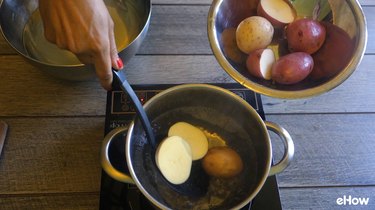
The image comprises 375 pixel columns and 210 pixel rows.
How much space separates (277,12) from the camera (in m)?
0.65

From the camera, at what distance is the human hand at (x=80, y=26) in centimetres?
38

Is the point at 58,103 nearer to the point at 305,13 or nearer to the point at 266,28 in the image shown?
the point at 266,28

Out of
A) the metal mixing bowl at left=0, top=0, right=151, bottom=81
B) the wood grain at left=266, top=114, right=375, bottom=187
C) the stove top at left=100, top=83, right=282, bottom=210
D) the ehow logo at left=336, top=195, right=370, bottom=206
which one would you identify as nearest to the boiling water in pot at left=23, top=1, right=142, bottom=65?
the metal mixing bowl at left=0, top=0, right=151, bottom=81

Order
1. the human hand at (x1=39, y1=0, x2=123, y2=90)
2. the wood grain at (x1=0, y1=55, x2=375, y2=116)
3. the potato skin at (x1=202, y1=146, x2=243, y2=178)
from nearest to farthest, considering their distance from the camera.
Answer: the human hand at (x1=39, y1=0, x2=123, y2=90), the potato skin at (x1=202, y1=146, x2=243, y2=178), the wood grain at (x1=0, y1=55, x2=375, y2=116)

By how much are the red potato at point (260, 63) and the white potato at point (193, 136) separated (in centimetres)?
15

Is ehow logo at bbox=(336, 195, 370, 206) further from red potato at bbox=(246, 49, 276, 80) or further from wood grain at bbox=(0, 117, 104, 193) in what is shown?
wood grain at bbox=(0, 117, 104, 193)

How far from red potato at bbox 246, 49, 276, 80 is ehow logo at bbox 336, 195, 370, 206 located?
24 cm

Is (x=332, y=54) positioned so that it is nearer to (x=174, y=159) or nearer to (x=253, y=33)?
(x=253, y=33)

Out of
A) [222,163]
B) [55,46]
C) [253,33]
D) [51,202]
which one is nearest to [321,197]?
[222,163]

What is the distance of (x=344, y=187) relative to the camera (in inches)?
22.3

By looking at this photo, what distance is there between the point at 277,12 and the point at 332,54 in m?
0.13

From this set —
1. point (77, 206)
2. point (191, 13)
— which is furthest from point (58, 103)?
point (191, 13)

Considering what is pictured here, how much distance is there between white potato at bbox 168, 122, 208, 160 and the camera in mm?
544

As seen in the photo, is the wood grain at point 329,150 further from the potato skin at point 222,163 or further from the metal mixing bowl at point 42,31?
the metal mixing bowl at point 42,31
